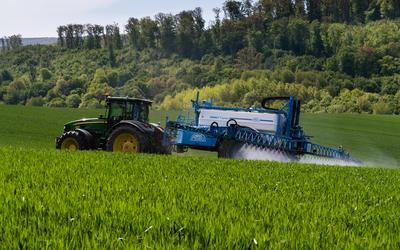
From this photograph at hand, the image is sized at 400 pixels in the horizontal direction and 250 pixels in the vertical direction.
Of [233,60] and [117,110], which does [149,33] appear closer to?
[233,60]

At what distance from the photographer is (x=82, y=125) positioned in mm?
21625

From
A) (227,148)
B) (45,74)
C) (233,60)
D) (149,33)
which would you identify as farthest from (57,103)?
(227,148)

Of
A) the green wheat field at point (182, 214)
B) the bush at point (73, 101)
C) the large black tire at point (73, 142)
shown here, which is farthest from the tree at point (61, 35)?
the green wheat field at point (182, 214)

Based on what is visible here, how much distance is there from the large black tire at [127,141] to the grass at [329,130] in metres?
13.6

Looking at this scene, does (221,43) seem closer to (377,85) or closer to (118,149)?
(377,85)

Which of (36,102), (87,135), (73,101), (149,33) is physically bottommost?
(36,102)

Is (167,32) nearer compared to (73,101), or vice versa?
(73,101)

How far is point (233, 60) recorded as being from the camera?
5487 inches

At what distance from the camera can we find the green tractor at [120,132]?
19844 mm

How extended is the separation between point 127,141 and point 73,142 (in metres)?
2.52

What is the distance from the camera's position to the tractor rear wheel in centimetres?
1966

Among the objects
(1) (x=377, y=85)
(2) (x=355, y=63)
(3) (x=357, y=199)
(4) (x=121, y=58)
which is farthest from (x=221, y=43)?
(3) (x=357, y=199)

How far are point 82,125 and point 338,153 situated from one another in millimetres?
11770

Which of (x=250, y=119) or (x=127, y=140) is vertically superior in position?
(x=250, y=119)
